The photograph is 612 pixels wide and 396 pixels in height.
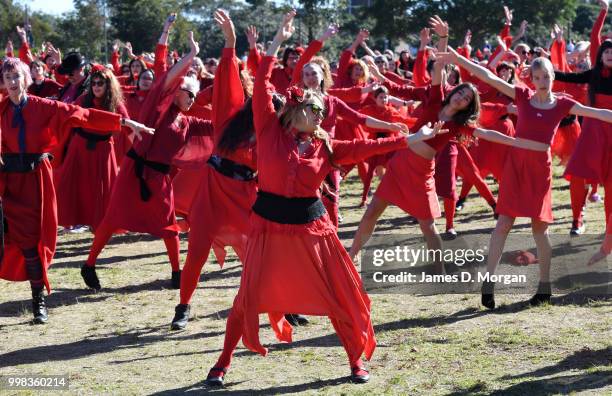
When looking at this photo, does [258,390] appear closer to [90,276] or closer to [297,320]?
[297,320]

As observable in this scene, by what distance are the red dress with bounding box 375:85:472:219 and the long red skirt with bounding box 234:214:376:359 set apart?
265 cm

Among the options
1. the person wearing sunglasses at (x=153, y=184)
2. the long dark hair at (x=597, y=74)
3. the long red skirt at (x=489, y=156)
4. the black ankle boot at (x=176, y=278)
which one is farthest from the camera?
the long red skirt at (x=489, y=156)

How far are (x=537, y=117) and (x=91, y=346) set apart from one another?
12.2 feet

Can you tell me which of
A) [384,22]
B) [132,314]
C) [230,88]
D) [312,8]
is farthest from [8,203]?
[384,22]

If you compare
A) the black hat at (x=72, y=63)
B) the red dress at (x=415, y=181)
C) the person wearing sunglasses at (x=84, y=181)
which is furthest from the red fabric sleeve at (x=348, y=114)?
the black hat at (x=72, y=63)

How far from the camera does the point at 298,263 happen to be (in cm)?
566

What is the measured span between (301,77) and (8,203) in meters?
2.43

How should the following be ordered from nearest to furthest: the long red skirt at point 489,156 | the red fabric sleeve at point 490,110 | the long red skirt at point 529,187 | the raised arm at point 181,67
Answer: the long red skirt at point 529,187 → the raised arm at point 181,67 → the red fabric sleeve at point 490,110 → the long red skirt at point 489,156

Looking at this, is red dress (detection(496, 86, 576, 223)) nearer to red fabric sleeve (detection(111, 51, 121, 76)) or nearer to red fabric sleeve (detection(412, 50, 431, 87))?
red fabric sleeve (detection(412, 50, 431, 87))

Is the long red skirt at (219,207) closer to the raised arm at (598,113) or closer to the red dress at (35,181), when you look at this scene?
the red dress at (35,181)

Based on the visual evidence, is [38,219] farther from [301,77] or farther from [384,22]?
[384,22]

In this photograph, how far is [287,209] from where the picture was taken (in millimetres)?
5668

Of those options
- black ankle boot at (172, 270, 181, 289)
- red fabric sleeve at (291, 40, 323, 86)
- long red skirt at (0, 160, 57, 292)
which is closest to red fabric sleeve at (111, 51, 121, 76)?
black ankle boot at (172, 270, 181, 289)

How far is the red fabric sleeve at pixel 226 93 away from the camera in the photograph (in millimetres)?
6824
